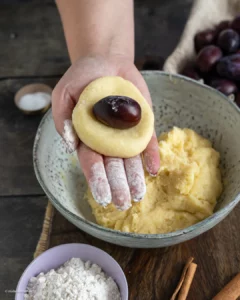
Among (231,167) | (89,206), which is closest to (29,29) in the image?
(89,206)

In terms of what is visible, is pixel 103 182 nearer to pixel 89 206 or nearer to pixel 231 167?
pixel 89 206

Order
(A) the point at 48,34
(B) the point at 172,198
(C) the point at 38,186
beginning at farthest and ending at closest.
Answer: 1. (A) the point at 48,34
2. (C) the point at 38,186
3. (B) the point at 172,198

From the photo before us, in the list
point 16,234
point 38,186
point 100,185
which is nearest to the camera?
point 100,185

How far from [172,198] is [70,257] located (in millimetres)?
274

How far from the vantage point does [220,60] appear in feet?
4.46

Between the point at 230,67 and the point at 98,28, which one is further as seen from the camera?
the point at 230,67

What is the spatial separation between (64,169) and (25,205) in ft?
0.56

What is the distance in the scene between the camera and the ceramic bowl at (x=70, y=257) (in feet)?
3.17

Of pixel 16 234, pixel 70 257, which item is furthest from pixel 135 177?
pixel 16 234

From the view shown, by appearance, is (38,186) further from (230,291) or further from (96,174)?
(230,291)

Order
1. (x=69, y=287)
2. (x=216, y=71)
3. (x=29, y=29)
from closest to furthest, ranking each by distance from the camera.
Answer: (x=69, y=287) → (x=216, y=71) → (x=29, y=29)

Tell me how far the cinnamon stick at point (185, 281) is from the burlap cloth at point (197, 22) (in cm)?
64

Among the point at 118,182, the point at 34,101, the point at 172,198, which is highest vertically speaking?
the point at 118,182

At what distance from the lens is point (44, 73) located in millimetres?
1643
